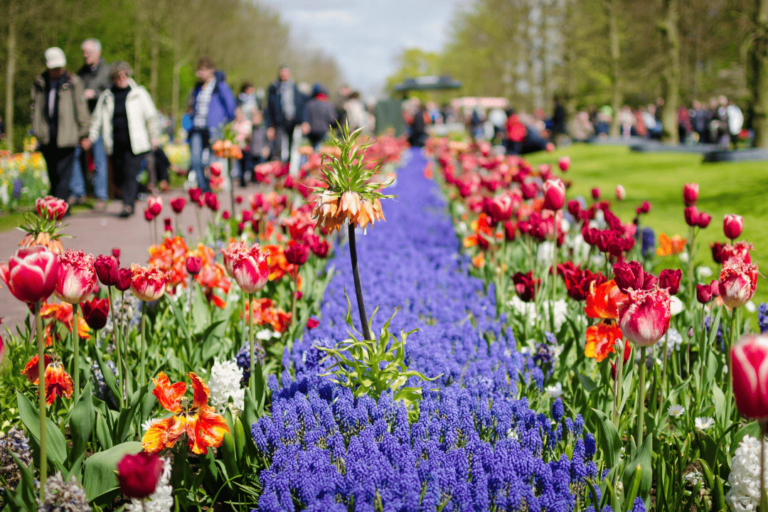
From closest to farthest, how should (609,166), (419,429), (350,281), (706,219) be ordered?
(419,429)
(706,219)
(350,281)
(609,166)

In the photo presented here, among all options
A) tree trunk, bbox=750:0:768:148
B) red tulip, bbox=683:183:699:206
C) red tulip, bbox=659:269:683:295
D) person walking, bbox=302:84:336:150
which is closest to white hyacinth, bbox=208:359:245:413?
red tulip, bbox=659:269:683:295

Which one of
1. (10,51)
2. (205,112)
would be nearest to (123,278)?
(205,112)

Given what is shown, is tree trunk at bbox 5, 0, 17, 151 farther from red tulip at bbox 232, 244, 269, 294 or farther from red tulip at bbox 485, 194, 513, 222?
red tulip at bbox 232, 244, 269, 294

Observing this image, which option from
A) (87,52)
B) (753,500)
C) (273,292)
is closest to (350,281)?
(273,292)

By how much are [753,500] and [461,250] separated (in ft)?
13.1

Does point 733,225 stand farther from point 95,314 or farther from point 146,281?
point 95,314

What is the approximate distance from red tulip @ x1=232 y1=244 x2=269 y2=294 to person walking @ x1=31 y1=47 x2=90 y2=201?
5408 millimetres

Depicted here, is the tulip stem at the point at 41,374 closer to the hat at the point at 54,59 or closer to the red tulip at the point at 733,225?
the red tulip at the point at 733,225

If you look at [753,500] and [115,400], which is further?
[115,400]

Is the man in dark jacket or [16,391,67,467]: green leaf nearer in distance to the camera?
[16,391,67,467]: green leaf

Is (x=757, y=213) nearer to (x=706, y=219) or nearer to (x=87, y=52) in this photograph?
(x=706, y=219)

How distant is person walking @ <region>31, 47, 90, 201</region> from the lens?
268 inches

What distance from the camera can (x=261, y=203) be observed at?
15.1 feet

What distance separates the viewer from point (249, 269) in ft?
7.16
